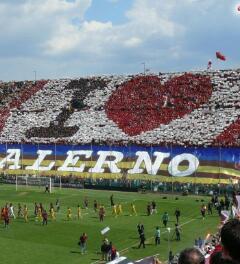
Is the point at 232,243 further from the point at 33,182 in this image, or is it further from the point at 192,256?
the point at 33,182

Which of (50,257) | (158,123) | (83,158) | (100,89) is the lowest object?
(50,257)

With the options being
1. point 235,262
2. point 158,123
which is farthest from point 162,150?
point 235,262

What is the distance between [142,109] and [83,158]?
42.1ft

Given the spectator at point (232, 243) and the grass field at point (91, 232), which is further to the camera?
the grass field at point (91, 232)

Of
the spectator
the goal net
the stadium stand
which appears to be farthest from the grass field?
the spectator

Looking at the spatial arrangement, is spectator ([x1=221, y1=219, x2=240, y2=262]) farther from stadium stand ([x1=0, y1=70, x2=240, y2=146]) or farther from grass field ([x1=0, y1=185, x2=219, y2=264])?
stadium stand ([x1=0, y1=70, x2=240, y2=146])

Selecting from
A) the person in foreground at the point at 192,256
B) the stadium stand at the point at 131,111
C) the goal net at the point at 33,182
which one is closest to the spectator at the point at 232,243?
the person in foreground at the point at 192,256

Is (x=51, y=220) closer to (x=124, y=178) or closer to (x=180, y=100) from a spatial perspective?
(x=124, y=178)

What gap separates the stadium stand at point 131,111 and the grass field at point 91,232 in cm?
1404

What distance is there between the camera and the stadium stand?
215ft

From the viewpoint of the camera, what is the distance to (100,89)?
8169cm

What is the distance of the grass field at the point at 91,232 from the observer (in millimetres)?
31609

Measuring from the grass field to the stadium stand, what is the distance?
14.0m

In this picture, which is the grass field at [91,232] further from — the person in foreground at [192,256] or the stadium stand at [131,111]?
the person in foreground at [192,256]
